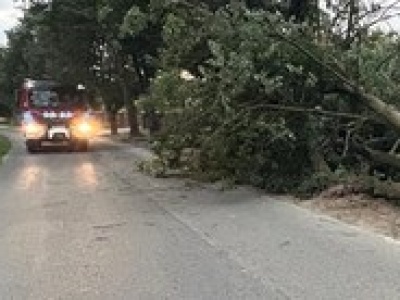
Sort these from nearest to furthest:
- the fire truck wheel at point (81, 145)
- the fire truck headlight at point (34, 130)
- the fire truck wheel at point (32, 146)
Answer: the fire truck headlight at point (34, 130), the fire truck wheel at point (32, 146), the fire truck wheel at point (81, 145)

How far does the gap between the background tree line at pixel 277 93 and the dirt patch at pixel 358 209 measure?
0.64 metres

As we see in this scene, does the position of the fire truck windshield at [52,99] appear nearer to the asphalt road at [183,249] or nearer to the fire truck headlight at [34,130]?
the fire truck headlight at [34,130]

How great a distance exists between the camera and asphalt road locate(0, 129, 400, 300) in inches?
300

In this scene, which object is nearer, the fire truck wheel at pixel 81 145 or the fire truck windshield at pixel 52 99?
the fire truck windshield at pixel 52 99

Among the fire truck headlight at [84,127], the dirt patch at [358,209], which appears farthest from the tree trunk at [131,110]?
the dirt patch at [358,209]

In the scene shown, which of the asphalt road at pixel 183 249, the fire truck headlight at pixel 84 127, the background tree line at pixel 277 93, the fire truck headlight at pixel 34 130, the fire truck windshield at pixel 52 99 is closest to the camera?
the asphalt road at pixel 183 249

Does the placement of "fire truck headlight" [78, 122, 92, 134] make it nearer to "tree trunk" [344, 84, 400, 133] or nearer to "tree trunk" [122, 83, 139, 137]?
"tree trunk" [122, 83, 139, 137]

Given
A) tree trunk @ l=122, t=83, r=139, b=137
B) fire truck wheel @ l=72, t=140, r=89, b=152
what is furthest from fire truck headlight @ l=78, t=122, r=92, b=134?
tree trunk @ l=122, t=83, r=139, b=137

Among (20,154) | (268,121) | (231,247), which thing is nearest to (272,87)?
(268,121)

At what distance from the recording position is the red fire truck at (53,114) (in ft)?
99.2

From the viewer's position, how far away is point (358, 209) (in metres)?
11.8

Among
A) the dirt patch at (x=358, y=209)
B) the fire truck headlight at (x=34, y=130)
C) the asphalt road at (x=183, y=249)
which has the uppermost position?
the fire truck headlight at (x=34, y=130)

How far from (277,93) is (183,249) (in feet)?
16.3

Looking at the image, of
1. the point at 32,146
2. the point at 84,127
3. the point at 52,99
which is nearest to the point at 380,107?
the point at 84,127
